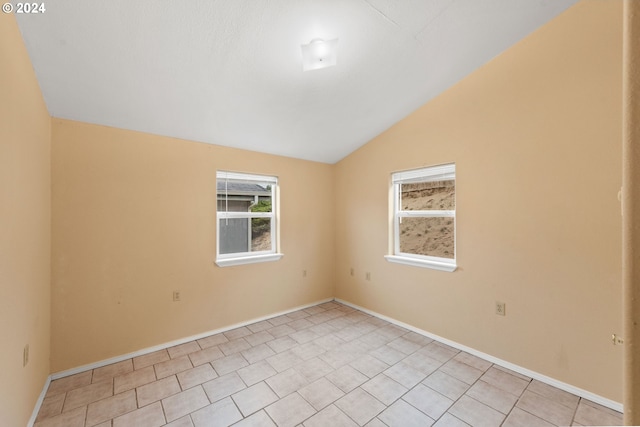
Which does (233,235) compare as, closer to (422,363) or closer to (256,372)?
(256,372)

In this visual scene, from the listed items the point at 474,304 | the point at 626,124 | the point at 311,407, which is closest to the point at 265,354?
the point at 311,407

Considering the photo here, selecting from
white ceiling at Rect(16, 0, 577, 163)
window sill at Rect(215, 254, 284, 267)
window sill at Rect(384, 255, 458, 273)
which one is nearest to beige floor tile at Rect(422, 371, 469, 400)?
window sill at Rect(384, 255, 458, 273)

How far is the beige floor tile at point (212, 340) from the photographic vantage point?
8.93 ft

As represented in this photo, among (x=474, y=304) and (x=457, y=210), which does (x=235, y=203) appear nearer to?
(x=457, y=210)

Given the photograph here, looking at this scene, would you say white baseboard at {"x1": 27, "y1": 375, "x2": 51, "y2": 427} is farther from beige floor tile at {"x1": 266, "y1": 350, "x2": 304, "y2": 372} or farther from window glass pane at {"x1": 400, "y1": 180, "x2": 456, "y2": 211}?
window glass pane at {"x1": 400, "y1": 180, "x2": 456, "y2": 211}

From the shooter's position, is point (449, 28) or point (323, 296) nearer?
point (449, 28)

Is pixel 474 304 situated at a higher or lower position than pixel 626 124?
lower

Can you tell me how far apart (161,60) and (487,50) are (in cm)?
252

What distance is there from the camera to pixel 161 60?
182cm

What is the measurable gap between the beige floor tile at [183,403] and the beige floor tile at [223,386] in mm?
45

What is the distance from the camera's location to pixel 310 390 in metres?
2.03

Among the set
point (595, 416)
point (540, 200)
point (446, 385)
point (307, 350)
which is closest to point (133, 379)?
point (307, 350)

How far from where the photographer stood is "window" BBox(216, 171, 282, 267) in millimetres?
3102

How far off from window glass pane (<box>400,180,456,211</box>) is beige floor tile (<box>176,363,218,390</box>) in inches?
103
